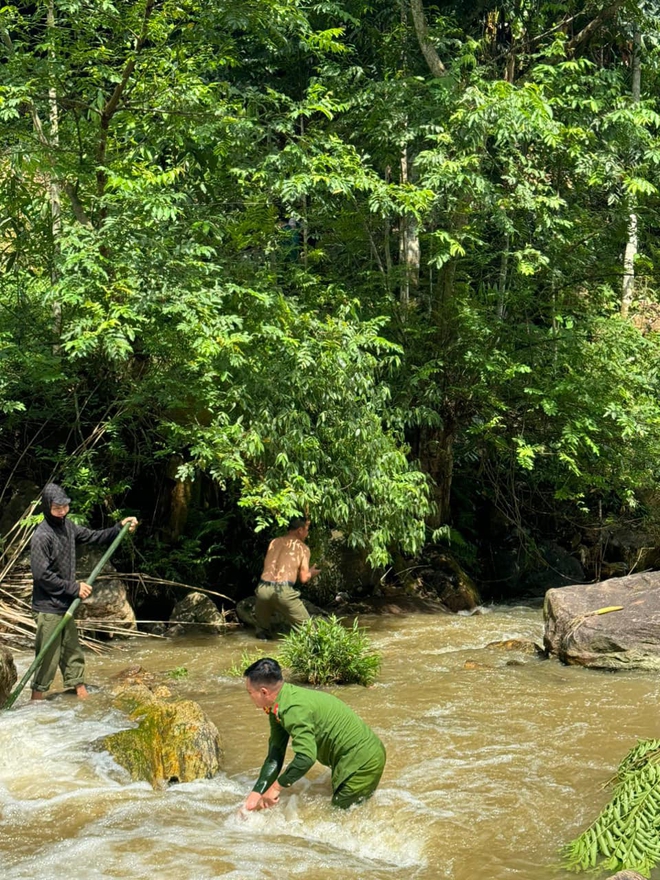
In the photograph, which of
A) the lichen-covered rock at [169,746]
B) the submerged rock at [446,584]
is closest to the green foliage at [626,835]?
the lichen-covered rock at [169,746]

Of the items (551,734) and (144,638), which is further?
(144,638)

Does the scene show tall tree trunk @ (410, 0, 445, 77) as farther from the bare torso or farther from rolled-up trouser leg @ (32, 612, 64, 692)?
rolled-up trouser leg @ (32, 612, 64, 692)

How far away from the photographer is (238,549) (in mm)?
13016

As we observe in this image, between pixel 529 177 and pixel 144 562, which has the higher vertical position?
pixel 529 177

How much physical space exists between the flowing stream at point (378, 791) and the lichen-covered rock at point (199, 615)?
246 centimetres

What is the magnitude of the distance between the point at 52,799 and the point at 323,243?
10.4 m

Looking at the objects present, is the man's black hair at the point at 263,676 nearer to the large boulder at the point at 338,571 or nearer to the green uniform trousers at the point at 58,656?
the green uniform trousers at the point at 58,656

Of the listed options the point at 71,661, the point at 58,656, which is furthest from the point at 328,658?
the point at 58,656

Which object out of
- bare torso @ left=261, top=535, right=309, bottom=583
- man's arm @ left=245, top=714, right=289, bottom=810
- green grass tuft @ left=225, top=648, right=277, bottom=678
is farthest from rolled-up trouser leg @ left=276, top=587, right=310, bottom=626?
man's arm @ left=245, top=714, right=289, bottom=810

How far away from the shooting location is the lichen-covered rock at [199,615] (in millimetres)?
11344

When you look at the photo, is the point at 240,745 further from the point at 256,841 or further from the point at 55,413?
the point at 55,413

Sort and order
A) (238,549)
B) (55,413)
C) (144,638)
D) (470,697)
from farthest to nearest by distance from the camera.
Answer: (238,549) < (55,413) < (144,638) < (470,697)

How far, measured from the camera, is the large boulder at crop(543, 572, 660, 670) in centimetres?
900

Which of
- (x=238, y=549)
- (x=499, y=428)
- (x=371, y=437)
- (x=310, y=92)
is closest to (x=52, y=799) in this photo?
(x=371, y=437)
